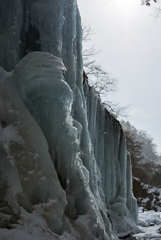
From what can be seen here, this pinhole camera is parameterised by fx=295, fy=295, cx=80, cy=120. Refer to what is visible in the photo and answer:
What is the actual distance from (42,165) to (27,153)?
25 centimetres

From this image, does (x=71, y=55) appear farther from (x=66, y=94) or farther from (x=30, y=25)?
(x=66, y=94)

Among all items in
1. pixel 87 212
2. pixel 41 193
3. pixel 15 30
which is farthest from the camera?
pixel 15 30

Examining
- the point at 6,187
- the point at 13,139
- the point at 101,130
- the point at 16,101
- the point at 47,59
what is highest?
the point at 47,59

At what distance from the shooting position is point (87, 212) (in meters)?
4.12

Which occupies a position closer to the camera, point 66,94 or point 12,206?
point 12,206

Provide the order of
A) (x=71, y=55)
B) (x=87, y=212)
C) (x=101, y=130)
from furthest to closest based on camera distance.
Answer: (x=101, y=130) < (x=71, y=55) < (x=87, y=212)

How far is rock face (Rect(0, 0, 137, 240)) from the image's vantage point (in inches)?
137

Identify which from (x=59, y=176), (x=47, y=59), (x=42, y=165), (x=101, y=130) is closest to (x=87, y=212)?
(x=59, y=176)

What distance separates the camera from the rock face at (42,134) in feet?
11.4

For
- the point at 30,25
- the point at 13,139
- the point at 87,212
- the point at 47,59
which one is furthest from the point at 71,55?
the point at 87,212

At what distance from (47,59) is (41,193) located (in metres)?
2.09

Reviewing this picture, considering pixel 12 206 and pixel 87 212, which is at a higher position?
pixel 12 206

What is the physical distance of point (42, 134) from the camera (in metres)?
4.10

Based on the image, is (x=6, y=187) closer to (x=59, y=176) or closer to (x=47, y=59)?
(x=59, y=176)
